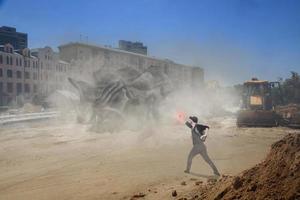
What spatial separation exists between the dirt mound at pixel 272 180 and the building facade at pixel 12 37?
6648 cm

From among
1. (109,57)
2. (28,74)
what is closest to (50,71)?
(28,74)

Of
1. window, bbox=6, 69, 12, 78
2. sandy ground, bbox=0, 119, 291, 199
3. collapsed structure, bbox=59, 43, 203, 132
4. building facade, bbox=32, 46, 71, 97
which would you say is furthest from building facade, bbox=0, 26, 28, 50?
sandy ground, bbox=0, 119, 291, 199

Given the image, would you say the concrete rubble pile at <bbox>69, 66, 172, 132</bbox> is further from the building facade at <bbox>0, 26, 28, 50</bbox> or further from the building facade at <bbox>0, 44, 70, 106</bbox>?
the building facade at <bbox>0, 26, 28, 50</bbox>

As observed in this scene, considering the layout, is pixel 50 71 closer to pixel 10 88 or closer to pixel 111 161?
pixel 10 88

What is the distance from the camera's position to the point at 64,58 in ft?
246

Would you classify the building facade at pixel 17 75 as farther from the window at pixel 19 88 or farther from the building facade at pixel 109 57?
the building facade at pixel 109 57

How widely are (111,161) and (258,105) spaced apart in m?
→ 16.6

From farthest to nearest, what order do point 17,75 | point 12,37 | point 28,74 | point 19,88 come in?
1. point 12,37
2. point 28,74
3. point 19,88
4. point 17,75

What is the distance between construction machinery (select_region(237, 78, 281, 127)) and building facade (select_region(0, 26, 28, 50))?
52264 mm

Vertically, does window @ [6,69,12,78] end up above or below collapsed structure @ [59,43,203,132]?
above

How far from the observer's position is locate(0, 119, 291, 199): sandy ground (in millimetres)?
9664

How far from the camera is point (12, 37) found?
6931 cm

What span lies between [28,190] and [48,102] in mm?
43510

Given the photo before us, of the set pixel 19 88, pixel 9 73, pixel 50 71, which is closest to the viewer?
pixel 9 73
